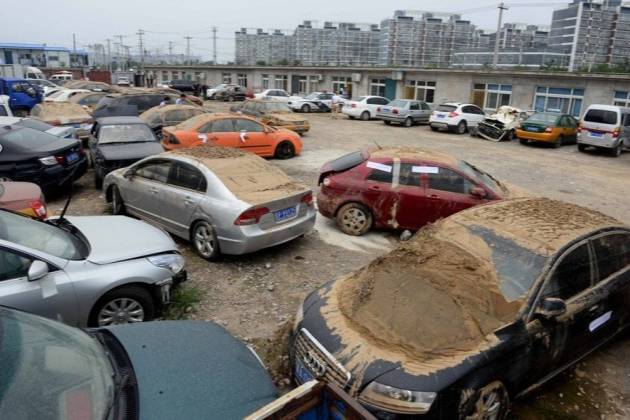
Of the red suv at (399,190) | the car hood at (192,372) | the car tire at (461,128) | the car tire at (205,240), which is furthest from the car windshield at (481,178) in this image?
the car tire at (461,128)

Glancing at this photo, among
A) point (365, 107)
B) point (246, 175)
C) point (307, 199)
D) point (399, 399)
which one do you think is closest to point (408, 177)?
point (307, 199)

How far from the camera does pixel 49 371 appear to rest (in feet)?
7.98

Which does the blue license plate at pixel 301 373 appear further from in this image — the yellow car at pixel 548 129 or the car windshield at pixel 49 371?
the yellow car at pixel 548 129

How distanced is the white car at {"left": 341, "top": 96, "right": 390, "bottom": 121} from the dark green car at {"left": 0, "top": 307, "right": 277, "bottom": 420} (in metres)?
25.8

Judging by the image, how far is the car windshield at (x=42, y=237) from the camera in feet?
14.2

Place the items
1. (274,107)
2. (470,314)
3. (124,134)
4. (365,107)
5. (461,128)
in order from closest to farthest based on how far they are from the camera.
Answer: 1. (470,314)
2. (124,134)
3. (274,107)
4. (461,128)
5. (365,107)

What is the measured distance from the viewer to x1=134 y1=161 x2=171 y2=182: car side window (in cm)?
743

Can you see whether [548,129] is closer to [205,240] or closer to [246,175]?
[246,175]

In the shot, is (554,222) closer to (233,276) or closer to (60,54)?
(233,276)

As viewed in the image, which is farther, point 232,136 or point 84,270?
point 232,136

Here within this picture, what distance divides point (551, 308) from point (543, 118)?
1924cm

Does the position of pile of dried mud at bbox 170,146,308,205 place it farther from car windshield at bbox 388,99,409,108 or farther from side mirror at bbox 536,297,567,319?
car windshield at bbox 388,99,409,108

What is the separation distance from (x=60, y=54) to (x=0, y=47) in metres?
15.7

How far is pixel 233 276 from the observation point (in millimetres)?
6418
